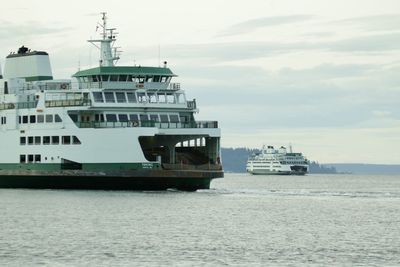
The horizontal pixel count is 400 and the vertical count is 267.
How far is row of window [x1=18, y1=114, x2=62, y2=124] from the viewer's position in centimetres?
7331

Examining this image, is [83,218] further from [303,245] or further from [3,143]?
[3,143]

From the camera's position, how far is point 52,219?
53.4 meters

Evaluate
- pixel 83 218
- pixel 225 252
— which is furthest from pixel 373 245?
pixel 83 218

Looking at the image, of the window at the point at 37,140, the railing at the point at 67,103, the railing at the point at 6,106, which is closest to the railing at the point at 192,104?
the railing at the point at 67,103

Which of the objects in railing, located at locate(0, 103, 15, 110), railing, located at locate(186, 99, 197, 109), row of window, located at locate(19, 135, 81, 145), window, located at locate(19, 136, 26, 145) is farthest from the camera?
railing, located at locate(0, 103, 15, 110)

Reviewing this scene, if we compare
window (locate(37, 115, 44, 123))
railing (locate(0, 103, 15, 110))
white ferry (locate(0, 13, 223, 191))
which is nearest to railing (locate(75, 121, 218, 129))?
white ferry (locate(0, 13, 223, 191))

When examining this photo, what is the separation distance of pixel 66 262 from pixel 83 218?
15.2 metres

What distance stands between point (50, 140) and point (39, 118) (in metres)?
2.15

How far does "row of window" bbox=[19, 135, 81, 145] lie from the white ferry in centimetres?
6

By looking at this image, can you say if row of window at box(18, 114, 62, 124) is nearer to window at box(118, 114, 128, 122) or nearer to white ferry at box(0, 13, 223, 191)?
white ferry at box(0, 13, 223, 191)

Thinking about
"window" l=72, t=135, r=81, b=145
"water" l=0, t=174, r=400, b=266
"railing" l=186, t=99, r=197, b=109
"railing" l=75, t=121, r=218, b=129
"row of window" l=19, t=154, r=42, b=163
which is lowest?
"water" l=0, t=174, r=400, b=266

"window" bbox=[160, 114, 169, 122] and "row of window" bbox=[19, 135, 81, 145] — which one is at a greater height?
"window" bbox=[160, 114, 169, 122]

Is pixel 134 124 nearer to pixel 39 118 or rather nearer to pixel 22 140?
pixel 39 118

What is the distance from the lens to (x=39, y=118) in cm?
7450
